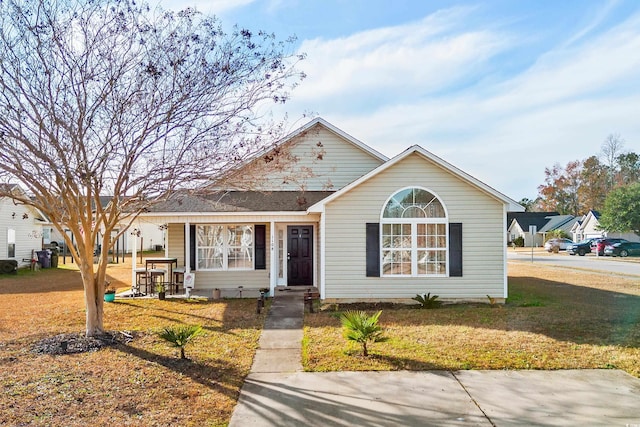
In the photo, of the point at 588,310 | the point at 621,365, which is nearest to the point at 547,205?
the point at 588,310

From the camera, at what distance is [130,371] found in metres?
6.50

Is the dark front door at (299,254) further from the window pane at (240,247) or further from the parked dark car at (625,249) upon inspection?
the parked dark car at (625,249)

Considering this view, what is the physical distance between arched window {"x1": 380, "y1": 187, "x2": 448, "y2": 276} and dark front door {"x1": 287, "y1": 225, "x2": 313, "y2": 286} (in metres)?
Answer: 3.42

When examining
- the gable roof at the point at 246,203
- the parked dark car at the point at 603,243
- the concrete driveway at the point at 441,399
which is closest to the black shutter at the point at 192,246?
the gable roof at the point at 246,203

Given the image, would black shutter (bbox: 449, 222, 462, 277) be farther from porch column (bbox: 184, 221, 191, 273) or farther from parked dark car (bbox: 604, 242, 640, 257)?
parked dark car (bbox: 604, 242, 640, 257)

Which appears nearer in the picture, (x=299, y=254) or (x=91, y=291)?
(x=91, y=291)

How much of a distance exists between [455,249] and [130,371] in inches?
331

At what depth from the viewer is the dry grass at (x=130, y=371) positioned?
5016mm

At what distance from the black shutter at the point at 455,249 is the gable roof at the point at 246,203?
4.27m

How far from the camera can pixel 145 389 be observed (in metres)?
5.78

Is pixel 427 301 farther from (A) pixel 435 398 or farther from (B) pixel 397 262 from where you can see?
(A) pixel 435 398

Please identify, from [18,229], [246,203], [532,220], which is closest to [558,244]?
[532,220]

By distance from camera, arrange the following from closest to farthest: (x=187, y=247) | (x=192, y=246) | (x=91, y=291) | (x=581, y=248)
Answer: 1. (x=91, y=291)
2. (x=187, y=247)
3. (x=192, y=246)
4. (x=581, y=248)

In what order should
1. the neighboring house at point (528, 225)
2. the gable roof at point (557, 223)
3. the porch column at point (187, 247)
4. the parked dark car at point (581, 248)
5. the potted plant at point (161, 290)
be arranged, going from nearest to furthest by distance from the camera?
the potted plant at point (161, 290) < the porch column at point (187, 247) < the parked dark car at point (581, 248) < the gable roof at point (557, 223) < the neighboring house at point (528, 225)
